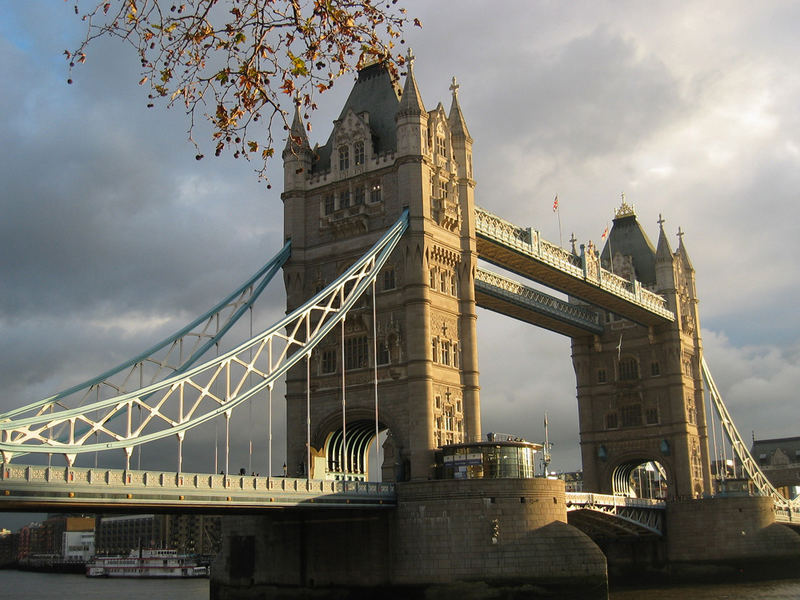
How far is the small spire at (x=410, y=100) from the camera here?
2206 inches

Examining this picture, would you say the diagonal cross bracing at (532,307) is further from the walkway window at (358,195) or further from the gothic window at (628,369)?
the walkway window at (358,195)

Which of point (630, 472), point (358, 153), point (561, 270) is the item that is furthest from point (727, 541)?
point (358, 153)

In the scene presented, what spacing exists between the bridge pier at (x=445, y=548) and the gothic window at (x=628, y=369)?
35.5m

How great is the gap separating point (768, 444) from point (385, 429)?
3667 inches

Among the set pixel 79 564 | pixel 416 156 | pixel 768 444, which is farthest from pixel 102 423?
pixel 79 564

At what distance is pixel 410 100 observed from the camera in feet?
185

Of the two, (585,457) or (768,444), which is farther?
(768,444)

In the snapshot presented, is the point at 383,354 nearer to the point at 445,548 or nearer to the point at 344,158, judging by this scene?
the point at 445,548

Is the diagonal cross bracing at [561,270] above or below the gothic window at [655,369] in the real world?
above

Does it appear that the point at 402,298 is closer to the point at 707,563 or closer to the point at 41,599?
the point at 707,563

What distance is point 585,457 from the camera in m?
84.1

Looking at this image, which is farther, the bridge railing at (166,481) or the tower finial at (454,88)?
the tower finial at (454,88)

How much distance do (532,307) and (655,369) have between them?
16755 mm

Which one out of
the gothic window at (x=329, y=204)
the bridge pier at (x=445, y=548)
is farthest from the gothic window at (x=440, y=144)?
the bridge pier at (x=445, y=548)
